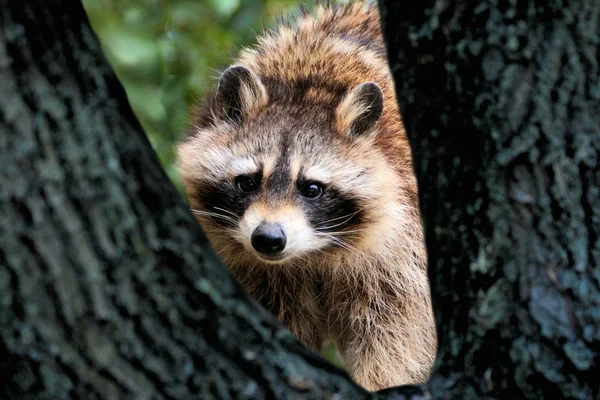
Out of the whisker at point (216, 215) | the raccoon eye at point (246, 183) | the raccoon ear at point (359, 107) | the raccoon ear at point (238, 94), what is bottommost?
the whisker at point (216, 215)

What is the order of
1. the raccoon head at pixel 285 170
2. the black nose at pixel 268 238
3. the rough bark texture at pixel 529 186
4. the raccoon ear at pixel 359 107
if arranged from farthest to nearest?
the raccoon ear at pixel 359 107 → the raccoon head at pixel 285 170 → the black nose at pixel 268 238 → the rough bark texture at pixel 529 186

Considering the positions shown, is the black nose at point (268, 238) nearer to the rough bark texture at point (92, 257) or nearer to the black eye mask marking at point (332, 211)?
the black eye mask marking at point (332, 211)

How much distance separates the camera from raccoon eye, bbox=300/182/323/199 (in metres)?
4.45

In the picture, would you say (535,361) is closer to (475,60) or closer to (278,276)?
(475,60)

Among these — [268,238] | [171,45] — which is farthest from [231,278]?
[171,45]

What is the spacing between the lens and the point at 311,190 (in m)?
4.47

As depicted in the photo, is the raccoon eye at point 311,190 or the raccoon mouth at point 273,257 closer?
the raccoon mouth at point 273,257

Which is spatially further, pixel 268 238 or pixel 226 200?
pixel 226 200

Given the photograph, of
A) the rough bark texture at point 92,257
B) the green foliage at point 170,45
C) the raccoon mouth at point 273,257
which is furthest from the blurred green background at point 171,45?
the rough bark texture at point 92,257

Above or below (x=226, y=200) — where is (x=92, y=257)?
above

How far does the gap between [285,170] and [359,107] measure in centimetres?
58

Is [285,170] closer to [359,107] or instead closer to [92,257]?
[359,107]

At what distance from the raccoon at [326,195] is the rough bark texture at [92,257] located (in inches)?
77.6

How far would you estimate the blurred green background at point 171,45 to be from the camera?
12.8 feet
